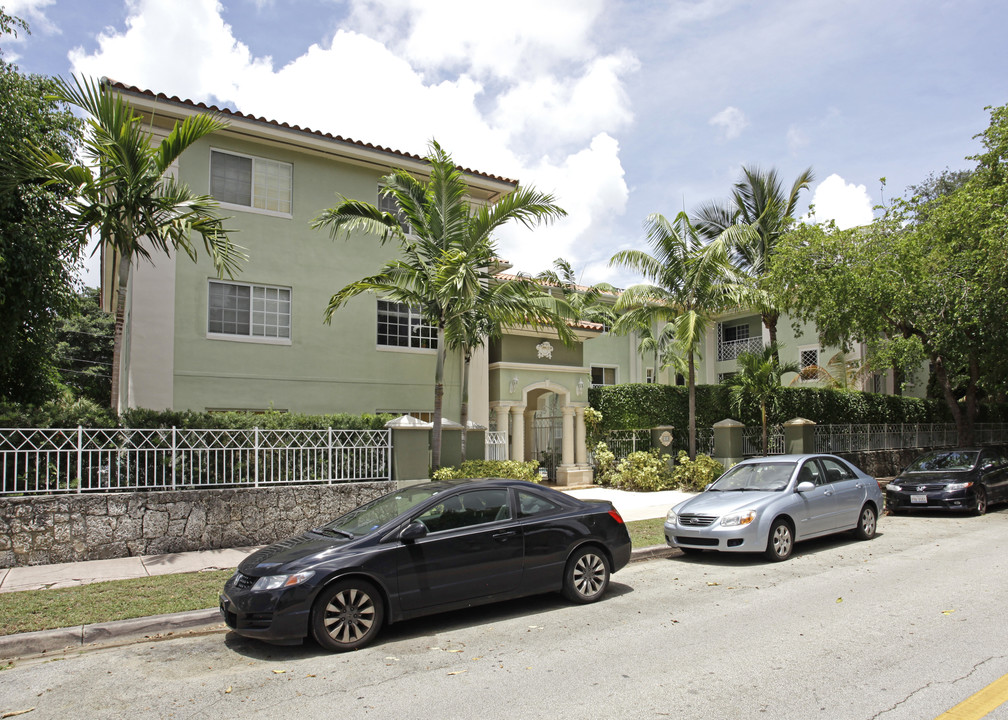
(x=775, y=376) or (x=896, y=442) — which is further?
(x=896, y=442)

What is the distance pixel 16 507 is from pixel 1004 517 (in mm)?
17297

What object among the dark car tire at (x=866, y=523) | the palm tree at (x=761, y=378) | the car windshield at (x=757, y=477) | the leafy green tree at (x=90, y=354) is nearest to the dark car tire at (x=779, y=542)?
the car windshield at (x=757, y=477)

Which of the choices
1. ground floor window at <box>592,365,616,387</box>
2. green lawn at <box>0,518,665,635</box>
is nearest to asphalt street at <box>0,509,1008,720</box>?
green lawn at <box>0,518,665,635</box>

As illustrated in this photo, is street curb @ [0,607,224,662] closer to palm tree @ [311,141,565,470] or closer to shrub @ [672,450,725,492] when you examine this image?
palm tree @ [311,141,565,470]

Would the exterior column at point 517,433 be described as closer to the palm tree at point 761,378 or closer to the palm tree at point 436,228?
the palm tree at point 436,228

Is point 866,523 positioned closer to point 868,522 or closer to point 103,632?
point 868,522

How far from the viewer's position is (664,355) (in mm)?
32500

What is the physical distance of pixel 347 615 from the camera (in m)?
6.14

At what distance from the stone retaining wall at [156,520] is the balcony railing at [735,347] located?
2428 cm

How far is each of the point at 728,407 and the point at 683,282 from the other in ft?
17.3

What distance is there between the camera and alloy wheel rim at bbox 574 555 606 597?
7570 mm

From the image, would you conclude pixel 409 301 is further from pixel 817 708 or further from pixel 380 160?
pixel 817 708

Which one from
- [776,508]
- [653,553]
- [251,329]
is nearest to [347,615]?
[653,553]

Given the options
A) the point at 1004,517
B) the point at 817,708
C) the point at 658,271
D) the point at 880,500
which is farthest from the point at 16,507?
the point at 1004,517
